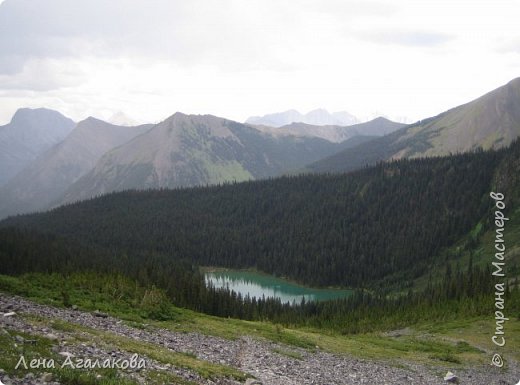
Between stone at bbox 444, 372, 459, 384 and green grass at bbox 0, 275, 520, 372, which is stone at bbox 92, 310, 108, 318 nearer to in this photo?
green grass at bbox 0, 275, 520, 372

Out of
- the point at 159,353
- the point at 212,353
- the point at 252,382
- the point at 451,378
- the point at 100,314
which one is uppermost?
the point at 159,353

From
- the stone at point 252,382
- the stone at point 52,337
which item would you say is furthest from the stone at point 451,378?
the stone at point 52,337

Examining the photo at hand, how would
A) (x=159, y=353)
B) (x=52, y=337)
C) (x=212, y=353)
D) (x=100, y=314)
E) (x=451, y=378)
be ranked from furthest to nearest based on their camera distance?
(x=100, y=314) < (x=451, y=378) < (x=212, y=353) < (x=159, y=353) < (x=52, y=337)

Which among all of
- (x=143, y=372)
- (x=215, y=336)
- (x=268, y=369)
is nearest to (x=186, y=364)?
(x=143, y=372)

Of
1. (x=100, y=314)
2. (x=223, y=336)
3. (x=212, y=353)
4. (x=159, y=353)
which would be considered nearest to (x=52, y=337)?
(x=159, y=353)

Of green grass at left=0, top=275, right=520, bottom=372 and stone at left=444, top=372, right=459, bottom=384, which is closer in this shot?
green grass at left=0, top=275, right=520, bottom=372

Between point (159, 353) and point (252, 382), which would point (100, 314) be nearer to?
point (159, 353)

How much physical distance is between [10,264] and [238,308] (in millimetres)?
50548

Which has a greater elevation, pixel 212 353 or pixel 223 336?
pixel 212 353

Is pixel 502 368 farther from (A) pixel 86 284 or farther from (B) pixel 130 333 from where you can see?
(A) pixel 86 284

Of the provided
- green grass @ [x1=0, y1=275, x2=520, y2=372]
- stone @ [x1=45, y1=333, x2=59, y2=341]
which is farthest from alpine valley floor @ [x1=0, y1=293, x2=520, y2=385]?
green grass @ [x1=0, y1=275, x2=520, y2=372]

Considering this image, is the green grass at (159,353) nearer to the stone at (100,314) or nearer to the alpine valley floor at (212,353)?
the alpine valley floor at (212,353)

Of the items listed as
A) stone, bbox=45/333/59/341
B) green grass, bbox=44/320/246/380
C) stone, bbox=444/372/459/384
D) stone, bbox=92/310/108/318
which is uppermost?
stone, bbox=45/333/59/341

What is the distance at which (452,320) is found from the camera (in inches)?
3155
